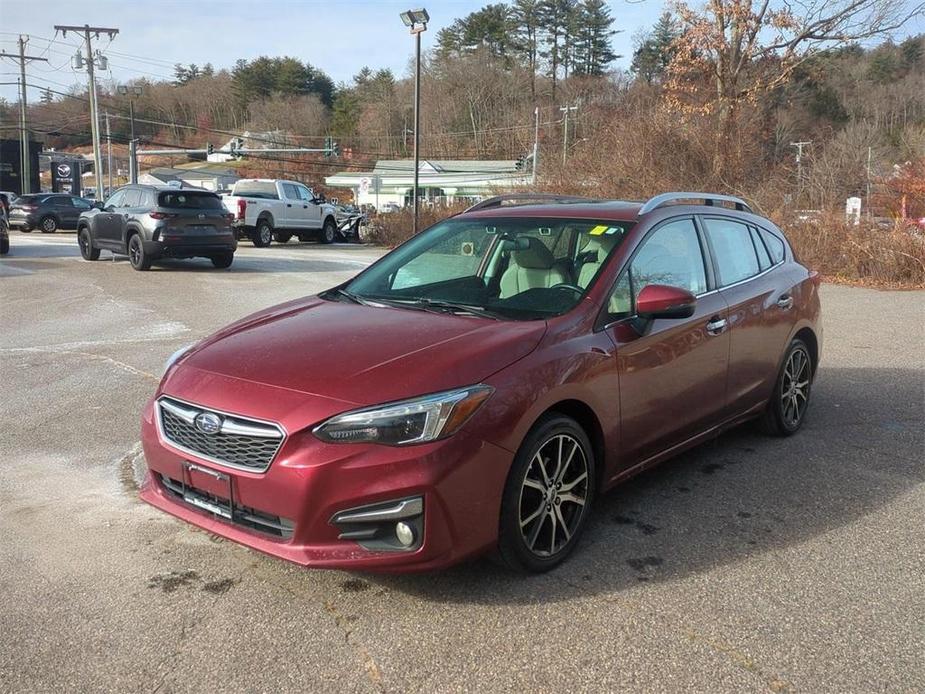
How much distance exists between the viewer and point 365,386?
3217mm

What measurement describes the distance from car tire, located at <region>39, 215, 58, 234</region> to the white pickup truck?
37.4 ft

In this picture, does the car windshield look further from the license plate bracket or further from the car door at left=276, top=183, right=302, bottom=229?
the car door at left=276, top=183, right=302, bottom=229

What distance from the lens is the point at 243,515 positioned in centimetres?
329

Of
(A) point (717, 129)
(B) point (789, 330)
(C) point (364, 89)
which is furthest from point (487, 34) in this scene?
(B) point (789, 330)

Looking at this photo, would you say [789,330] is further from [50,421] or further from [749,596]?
[50,421]

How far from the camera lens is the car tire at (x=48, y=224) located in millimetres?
33219

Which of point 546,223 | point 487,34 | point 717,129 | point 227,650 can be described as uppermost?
point 487,34

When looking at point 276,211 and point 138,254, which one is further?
point 276,211

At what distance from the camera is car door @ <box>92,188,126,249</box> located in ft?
57.8

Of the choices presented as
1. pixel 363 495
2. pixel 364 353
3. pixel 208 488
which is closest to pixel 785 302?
pixel 364 353

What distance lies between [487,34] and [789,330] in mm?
80500

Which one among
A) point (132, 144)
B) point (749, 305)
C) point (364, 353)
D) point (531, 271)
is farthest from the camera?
point (132, 144)

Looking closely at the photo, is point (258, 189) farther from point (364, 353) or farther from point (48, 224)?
point (364, 353)

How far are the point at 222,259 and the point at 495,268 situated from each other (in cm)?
1425
